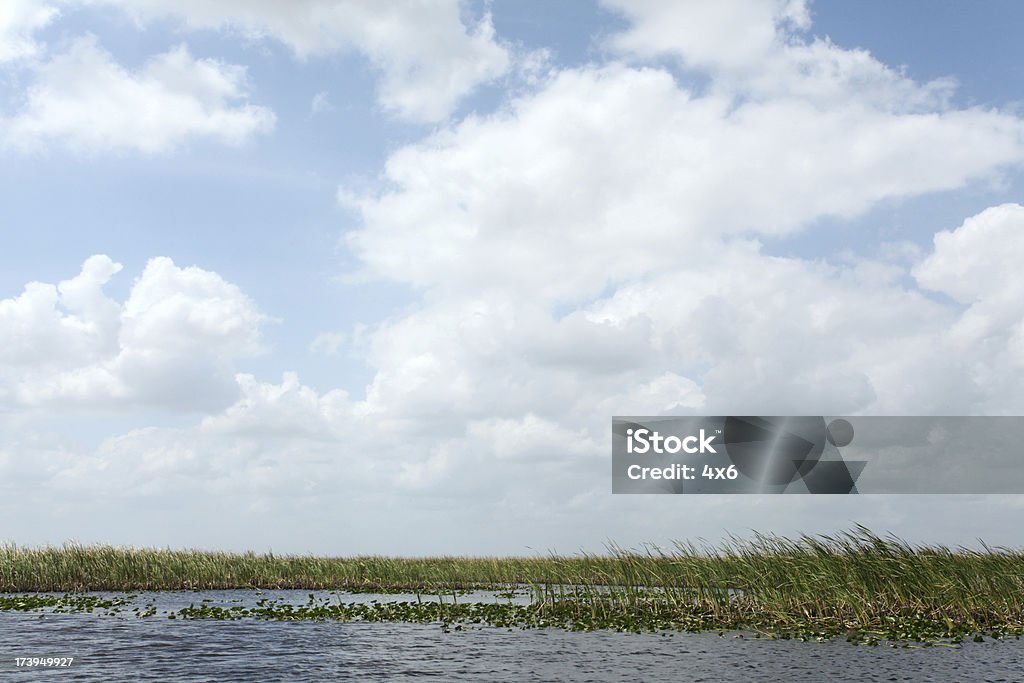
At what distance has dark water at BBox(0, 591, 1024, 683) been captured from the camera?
17922 mm

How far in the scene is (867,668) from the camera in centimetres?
1814

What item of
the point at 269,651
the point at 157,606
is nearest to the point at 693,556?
the point at 269,651

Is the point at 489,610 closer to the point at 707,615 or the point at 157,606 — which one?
the point at 707,615

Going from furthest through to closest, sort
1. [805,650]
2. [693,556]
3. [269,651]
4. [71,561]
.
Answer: [71,561] < [693,556] < [269,651] < [805,650]

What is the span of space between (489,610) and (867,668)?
42.7 ft

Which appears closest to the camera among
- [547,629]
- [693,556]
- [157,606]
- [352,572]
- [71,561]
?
[547,629]

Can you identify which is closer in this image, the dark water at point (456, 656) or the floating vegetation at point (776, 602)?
the dark water at point (456, 656)

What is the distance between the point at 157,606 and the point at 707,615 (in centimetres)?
2168

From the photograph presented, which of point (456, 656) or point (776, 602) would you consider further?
point (776, 602)

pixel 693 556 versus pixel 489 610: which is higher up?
pixel 693 556

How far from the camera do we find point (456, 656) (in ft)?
66.6

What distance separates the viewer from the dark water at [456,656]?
706 inches

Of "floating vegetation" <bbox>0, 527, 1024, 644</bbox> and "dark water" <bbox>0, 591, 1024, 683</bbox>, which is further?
"floating vegetation" <bbox>0, 527, 1024, 644</bbox>

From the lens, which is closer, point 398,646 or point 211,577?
point 398,646
